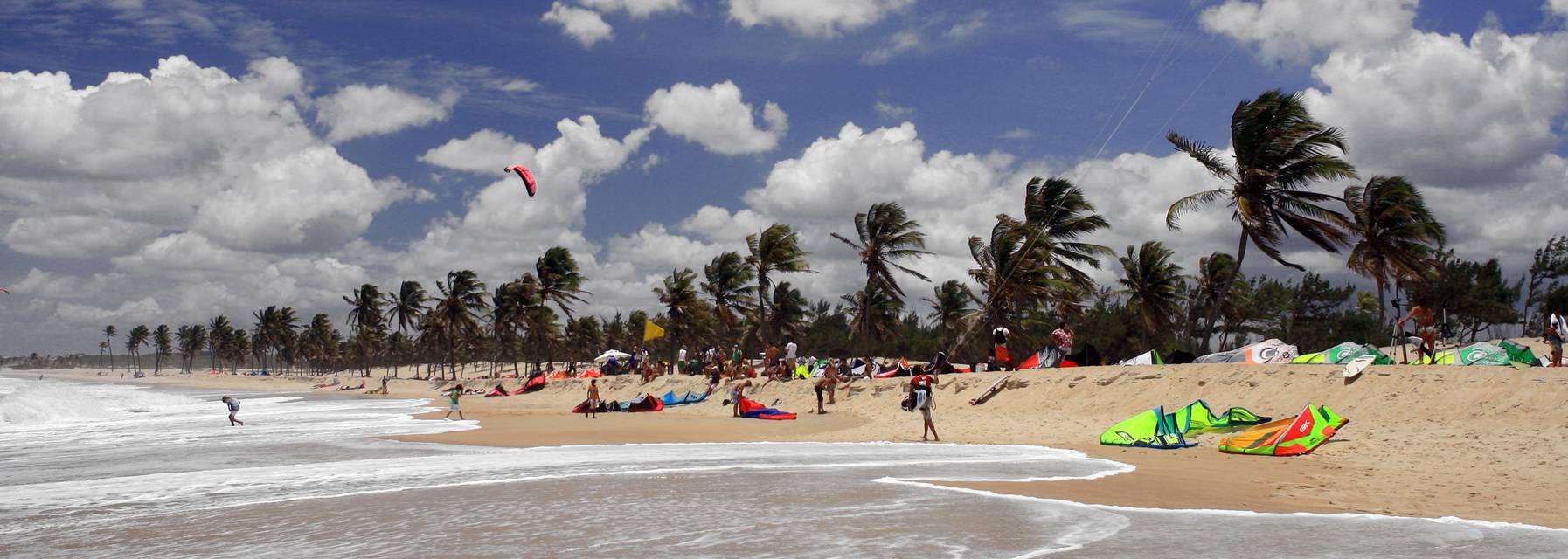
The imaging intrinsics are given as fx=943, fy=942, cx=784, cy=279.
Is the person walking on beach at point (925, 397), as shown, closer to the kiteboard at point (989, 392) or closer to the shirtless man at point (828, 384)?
the kiteboard at point (989, 392)

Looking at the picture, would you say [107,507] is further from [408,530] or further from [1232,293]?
[1232,293]

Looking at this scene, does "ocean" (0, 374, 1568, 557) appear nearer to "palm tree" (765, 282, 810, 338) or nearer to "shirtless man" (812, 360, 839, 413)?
"shirtless man" (812, 360, 839, 413)

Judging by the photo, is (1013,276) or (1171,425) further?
(1013,276)

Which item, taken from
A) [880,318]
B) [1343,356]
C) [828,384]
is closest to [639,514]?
[1343,356]

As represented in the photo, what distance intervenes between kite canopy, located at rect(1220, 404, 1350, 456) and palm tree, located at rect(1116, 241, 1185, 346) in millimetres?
25814

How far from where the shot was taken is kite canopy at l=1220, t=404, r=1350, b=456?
1355 centimetres

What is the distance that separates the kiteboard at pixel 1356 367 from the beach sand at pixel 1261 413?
5.5 inches

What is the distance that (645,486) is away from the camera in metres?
10.9

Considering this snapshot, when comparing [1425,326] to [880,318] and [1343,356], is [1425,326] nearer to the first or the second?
[1343,356]

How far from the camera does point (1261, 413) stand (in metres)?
17.4

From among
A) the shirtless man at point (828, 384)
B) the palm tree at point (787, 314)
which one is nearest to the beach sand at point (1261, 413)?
the shirtless man at point (828, 384)

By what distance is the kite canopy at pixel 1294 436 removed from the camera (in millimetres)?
13555

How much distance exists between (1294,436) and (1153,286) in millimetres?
27037

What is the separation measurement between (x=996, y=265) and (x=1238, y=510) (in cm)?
2328
